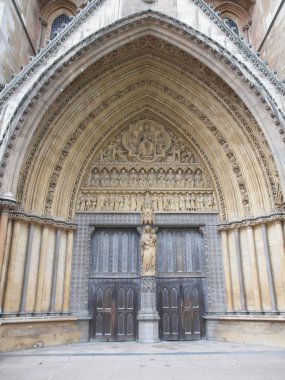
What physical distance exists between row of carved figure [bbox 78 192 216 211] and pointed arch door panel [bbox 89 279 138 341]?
221 cm

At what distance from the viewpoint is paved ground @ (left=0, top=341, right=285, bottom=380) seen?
530 cm

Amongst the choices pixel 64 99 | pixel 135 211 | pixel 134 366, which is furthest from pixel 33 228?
pixel 134 366

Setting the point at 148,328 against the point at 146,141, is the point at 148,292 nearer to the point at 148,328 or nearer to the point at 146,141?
the point at 148,328

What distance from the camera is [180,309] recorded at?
395 inches

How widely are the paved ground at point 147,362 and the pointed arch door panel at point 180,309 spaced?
134 cm

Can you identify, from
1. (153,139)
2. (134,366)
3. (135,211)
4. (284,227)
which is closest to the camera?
(134,366)

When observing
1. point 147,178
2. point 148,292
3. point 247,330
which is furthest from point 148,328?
point 147,178

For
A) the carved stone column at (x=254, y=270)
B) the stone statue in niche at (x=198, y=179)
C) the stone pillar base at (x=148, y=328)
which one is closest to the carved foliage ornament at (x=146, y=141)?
the stone statue in niche at (x=198, y=179)

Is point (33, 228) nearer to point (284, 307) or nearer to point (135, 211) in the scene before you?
point (135, 211)

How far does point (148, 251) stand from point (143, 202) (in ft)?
5.22

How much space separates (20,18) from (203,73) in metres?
5.68

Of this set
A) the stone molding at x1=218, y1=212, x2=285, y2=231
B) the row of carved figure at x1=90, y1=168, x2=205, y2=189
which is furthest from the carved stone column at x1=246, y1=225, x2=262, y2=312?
the row of carved figure at x1=90, y1=168, x2=205, y2=189

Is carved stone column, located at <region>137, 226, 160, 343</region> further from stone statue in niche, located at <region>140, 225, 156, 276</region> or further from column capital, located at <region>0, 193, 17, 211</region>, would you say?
column capital, located at <region>0, 193, 17, 211</region>

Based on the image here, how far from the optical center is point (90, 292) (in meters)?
10.0
